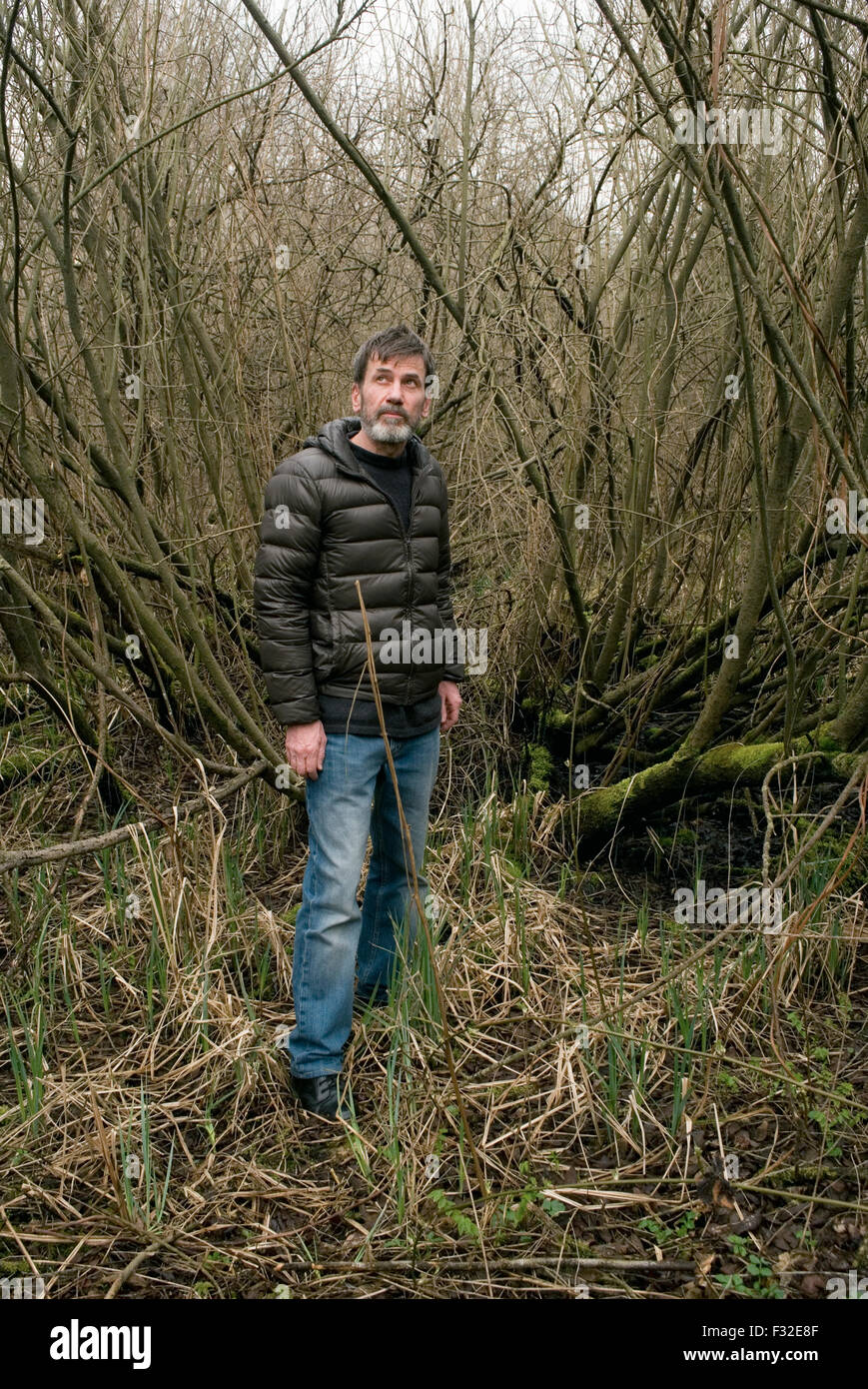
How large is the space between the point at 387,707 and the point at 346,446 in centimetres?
71

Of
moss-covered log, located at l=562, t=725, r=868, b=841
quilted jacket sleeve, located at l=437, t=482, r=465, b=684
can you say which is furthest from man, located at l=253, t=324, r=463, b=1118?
moss-covered log, located at l=562, t=725, r=868, b=841

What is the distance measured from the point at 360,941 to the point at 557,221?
2940 millimetres

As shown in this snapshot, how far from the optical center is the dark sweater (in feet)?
9.02

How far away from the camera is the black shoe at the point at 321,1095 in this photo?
9.11 feet

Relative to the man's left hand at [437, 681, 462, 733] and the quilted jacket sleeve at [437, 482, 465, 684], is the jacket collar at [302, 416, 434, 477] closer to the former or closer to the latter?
the quilted jacket sleeve at [437, 482, 465, 684]

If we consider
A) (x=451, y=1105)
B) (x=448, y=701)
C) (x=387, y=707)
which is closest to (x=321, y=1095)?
(x=451, y=1105)

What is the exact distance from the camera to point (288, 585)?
8.89ft

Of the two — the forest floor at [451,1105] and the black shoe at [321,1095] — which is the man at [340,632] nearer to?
the black shoe at [321,1095]

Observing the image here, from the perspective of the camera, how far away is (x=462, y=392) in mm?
4438

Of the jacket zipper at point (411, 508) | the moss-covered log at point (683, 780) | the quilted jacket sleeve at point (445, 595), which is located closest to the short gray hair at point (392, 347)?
the jacket zipper at point (411, 508)

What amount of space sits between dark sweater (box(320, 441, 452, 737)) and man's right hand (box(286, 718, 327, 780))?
6 cm

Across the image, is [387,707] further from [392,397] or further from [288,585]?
[392,397]

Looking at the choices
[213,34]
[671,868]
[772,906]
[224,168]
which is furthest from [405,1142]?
[213,34]

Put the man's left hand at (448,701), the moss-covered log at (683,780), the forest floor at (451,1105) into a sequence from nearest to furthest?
the forest floor at (451,1105) → the man's left hand at (448,701) → the moss-covered log at (683,780)
